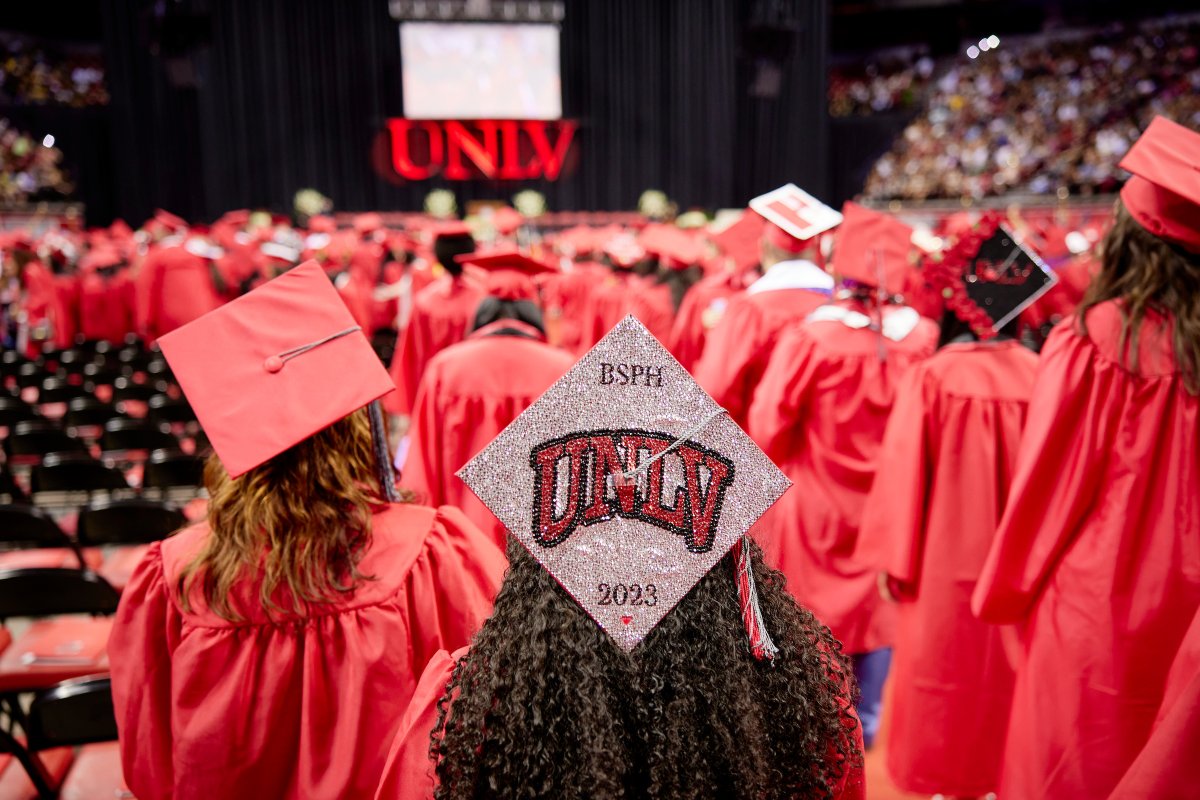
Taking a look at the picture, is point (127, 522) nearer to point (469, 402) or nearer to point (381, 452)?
point (469, 402)

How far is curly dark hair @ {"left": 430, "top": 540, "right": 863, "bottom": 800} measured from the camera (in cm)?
94

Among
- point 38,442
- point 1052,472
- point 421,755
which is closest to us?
point 421,755

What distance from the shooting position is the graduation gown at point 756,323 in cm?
327

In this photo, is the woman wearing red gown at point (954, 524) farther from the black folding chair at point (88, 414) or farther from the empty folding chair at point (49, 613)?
the black folding chair at point (88, 414)

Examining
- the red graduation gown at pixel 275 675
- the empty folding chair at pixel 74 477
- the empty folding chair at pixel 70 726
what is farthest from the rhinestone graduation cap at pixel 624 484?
the empty folding chair at pixel 74 477

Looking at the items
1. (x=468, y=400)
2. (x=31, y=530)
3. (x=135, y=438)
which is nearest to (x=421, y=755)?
(x=468, y=400)

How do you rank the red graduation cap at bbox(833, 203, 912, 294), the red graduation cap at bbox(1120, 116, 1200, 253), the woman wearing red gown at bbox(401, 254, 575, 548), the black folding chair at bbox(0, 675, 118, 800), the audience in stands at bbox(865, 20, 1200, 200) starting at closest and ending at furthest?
the red graduation cap at bbox(1120, 116, 1200, 253) < the black folding chair at bbox(0, 675, 118, 800) < the woman wearing red gown at bbox(401, 254, 575, 548) < the red graduation cap at bbox(833, 203, 912, 294) < the audience in stands at bbox(865, 20, 1200, 200)

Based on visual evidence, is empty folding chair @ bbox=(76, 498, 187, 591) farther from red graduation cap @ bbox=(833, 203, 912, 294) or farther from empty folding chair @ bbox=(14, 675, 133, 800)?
red graduation cap @ bbox=(833, 203, 912, 294)

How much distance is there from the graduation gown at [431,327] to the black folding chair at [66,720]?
2995 mm

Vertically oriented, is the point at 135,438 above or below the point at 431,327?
below

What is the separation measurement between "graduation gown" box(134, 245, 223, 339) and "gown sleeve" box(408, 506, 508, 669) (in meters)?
9.01

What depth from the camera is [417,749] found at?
108cm

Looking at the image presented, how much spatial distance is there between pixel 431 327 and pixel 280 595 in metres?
3.62

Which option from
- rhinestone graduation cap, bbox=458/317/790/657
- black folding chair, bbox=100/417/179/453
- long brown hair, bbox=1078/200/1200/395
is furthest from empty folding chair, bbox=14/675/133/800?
black folding chair, bbox=100/417/179/453
